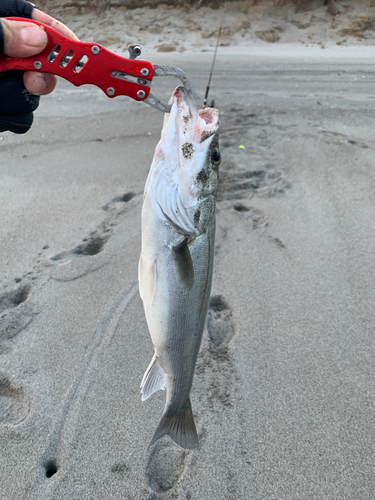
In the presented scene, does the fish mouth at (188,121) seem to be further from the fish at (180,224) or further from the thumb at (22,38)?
the thumb at (22,38)

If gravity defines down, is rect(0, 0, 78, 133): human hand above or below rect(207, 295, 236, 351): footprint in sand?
above

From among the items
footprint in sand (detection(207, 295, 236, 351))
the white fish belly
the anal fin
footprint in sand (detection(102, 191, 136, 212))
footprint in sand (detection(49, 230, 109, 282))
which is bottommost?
footprint in sand (detection(207, 295, 236, 351))

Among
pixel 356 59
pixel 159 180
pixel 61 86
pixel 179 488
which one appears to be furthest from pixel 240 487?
pixel 356 59

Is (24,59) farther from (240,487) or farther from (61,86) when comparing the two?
(61,86)

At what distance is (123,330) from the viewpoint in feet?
8.85

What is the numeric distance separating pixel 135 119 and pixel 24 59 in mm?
4487

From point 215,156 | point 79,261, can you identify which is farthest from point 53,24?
point 79,261

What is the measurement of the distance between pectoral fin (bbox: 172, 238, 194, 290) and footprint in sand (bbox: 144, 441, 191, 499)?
1.13 meters

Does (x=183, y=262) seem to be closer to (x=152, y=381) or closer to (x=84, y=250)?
(x=152, y=381)

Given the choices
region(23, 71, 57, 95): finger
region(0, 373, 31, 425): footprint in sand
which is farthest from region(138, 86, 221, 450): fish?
region(0, 373, 31, 425): footprint in sand

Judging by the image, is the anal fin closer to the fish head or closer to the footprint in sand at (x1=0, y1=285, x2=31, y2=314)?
the fish head

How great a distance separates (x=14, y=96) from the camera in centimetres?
188

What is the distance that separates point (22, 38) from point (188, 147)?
84cm

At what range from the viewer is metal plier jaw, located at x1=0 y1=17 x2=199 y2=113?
159 centimetres
